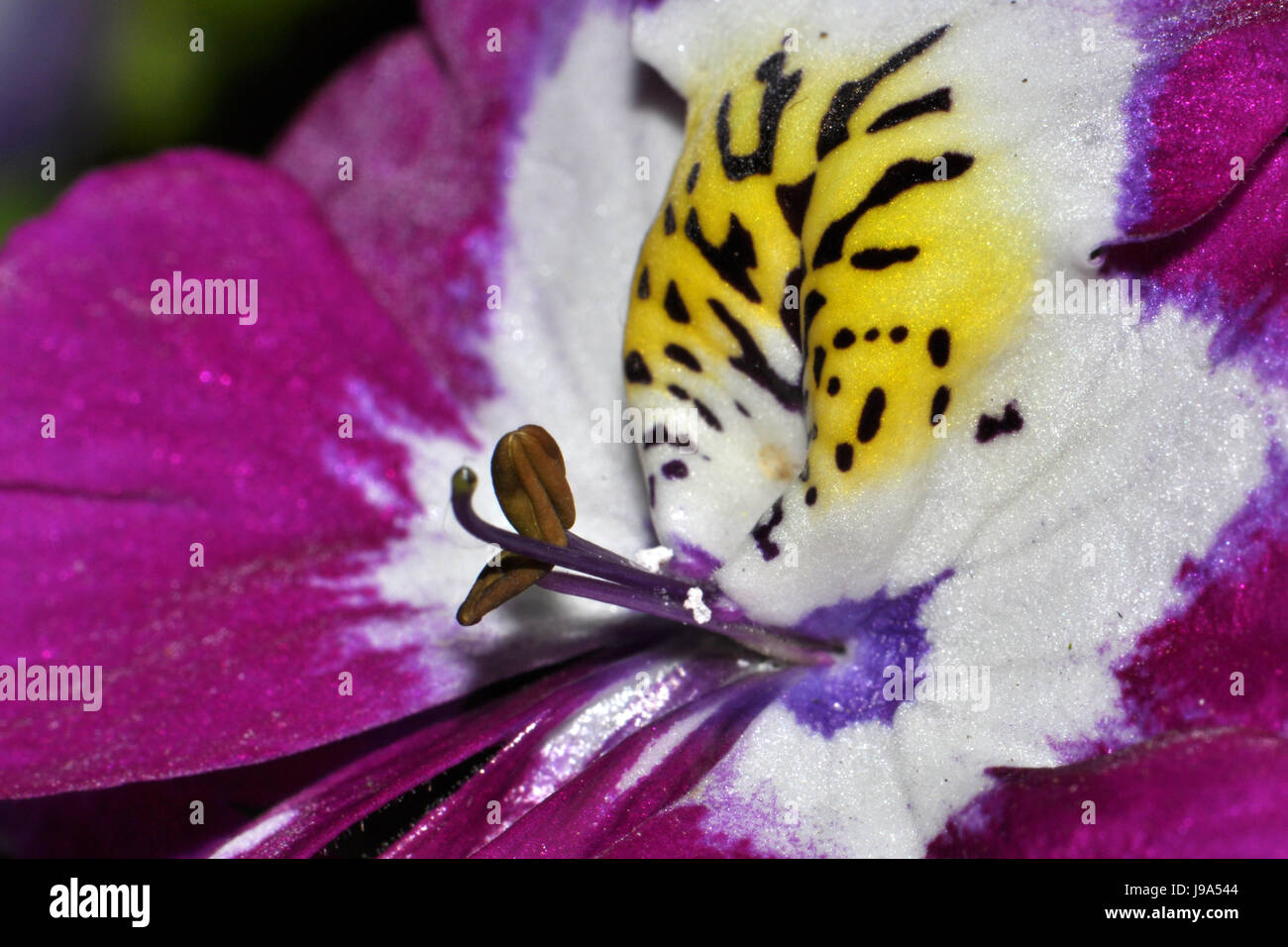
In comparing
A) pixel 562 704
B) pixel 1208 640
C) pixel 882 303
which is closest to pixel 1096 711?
pixel 1208 640

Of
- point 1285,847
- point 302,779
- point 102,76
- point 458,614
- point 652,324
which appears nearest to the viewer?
point 1285,847

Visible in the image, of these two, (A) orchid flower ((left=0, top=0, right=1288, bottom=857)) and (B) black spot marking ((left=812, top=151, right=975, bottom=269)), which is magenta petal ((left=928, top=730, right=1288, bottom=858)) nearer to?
(A) orchid flower ((left=0, top=0, right=1288, bottom=857))

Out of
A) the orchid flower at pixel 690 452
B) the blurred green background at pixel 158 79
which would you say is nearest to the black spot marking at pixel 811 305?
the orchid flower at pixel 690 452

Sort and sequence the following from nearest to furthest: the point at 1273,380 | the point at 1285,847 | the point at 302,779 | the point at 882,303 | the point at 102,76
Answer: the point at 1285,847
the point at 1273,380
the point at 882,303
the point at 302,779
the point at 102,76

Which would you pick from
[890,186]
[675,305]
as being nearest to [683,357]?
[675,305]
